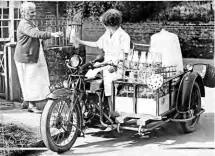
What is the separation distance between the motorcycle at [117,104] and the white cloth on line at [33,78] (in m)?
1.56

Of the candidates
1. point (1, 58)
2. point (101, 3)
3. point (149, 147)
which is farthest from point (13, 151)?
point (101, 3)

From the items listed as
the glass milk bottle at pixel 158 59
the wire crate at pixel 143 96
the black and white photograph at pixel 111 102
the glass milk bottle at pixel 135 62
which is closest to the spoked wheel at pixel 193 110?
the black and white photograph at pixel 111 102

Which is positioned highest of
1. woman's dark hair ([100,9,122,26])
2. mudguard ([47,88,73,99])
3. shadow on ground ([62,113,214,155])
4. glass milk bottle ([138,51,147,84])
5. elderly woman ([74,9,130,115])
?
woman's dark hair ([100,9,122,26])

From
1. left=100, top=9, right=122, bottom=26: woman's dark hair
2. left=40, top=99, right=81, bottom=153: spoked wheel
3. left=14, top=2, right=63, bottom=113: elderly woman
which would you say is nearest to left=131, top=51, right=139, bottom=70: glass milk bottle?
left=100, top=9, right=122, bottom=26: woman's dark hair

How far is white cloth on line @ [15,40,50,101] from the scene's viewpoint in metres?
6.64

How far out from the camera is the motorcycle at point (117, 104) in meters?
4.89

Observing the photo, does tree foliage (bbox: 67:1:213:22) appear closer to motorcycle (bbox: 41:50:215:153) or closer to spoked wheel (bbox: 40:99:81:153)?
motorcycle (bbox: 41:50:215:153)

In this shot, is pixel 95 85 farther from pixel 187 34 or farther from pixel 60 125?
pixel 187 34

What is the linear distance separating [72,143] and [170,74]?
1620 mm

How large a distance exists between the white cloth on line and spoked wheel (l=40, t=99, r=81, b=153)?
1636mm

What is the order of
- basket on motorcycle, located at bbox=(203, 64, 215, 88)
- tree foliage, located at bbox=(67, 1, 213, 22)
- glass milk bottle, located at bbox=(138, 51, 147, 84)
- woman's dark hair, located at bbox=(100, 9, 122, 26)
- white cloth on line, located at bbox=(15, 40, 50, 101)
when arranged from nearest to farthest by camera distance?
1. glass milk bottle, located at bbox=(138, 51, 147, 84)
2. woman's dark hair, located at bbox=(100, 9, 122, 26)
3. basket on motorcycle, located at bbox=(203, 64, 215, 88)
4. white cloth on line, located at bbox=(15, 40, 50, 101)
5. tree foliage, located at bbox=(67, 1, 213, 22)

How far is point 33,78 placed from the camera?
6.67 metres

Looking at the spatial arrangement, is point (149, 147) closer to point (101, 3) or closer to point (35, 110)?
point (35, 110)

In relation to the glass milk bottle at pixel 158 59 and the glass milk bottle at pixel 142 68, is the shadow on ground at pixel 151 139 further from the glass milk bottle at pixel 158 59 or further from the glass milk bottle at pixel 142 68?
the glass milk bottle at pixel 158 59
